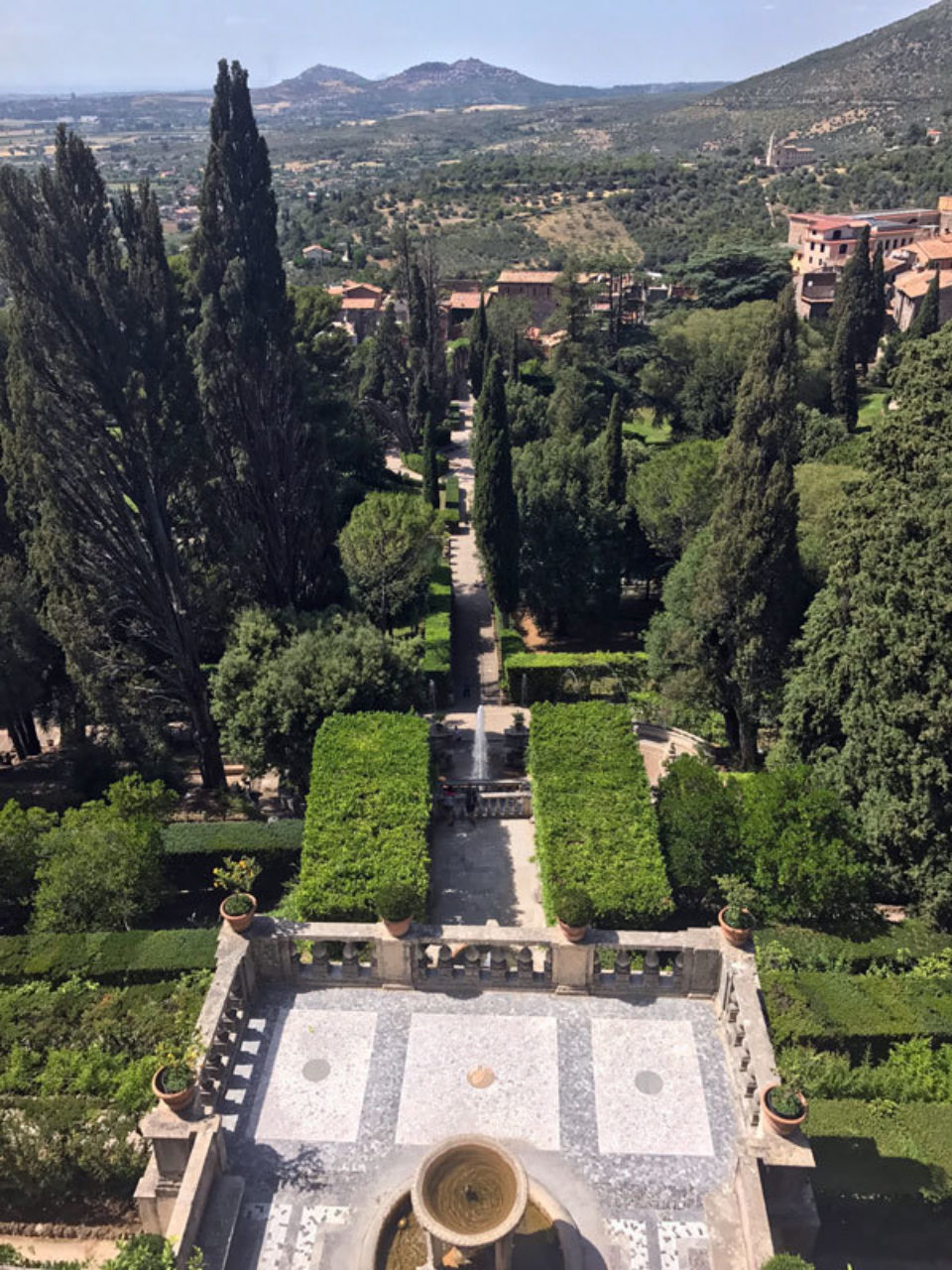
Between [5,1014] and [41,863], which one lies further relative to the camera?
[41,863]

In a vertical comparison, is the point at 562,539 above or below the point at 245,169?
below

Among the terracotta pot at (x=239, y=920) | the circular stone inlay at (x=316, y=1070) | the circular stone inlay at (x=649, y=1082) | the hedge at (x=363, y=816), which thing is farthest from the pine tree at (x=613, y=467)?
the circular stone inlay at (x=316, y=1070)

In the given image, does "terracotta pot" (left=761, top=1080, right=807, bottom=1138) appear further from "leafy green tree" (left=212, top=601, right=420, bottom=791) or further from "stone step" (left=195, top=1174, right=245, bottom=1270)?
"leafy green tree" (left=212, top=601, right=420, bottom=791)

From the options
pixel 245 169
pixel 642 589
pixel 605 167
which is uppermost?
pixel 605 167

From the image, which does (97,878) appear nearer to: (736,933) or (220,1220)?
(220,1220)

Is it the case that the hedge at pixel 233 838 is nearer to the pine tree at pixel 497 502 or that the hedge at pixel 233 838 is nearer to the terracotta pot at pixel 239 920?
the terracotta pot at pixel 239 920

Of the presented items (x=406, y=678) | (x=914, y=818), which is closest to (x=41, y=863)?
(x=406, y=678)

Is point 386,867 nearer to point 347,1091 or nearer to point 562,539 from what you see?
point 347,1091
